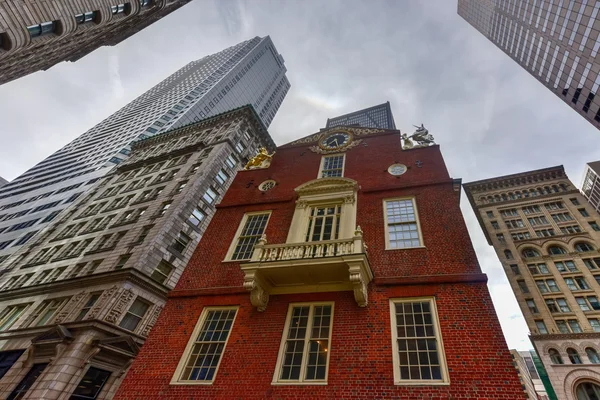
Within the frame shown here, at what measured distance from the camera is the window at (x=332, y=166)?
17842 millimetres

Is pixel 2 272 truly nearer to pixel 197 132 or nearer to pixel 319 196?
pixel 197 132

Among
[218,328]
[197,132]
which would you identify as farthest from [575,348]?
[197,132]

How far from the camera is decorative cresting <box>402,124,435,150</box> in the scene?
57.5 feet

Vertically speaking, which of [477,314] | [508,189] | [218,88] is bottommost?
[477,314]

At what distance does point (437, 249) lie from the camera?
11.7 m

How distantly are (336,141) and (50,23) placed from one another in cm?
2231

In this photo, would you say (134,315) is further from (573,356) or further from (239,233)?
(573,356)

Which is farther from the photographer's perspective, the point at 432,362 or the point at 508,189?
the point at 508,189

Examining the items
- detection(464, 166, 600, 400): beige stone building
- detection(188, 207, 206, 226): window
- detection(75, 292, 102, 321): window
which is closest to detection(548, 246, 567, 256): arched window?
detection(464, 166, 600, 400): beige stone building

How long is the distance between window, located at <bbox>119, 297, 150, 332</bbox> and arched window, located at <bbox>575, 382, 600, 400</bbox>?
186 ft

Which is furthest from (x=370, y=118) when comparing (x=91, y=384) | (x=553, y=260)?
(x=91, y=384)

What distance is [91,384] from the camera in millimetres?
22125

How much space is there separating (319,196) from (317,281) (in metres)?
5.15

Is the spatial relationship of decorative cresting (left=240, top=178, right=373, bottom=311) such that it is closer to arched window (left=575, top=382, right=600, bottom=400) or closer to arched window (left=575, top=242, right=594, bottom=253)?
arched window (left=575, top=382, right=600, bottom=400)
